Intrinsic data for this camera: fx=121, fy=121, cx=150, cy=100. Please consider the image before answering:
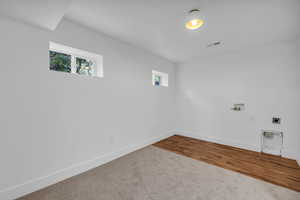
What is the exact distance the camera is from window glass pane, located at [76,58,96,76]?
2.22 metres

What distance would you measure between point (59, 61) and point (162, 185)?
253 cm

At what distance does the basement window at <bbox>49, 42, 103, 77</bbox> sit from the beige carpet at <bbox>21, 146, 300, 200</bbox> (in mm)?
1757

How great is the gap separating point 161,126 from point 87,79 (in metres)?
2.44

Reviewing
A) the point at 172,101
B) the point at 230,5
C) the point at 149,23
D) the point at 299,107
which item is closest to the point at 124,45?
the point at 149,23

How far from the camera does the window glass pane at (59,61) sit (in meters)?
1.95

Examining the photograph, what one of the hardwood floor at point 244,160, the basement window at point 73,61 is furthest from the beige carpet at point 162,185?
the basement window at point 73,61

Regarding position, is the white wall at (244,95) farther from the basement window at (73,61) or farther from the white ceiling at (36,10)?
the white ceiling at (36,10)

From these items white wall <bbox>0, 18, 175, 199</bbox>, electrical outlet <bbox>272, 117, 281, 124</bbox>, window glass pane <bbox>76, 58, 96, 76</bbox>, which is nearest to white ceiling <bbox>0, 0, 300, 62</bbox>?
white wall <bbox>0, 18, 175, 199</bbox>

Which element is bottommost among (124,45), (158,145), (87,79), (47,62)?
(158,145)

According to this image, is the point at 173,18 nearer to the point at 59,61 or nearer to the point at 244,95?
the point at 59,61

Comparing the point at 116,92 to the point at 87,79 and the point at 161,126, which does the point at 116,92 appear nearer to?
the point at 87,79

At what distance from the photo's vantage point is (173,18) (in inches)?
71.6

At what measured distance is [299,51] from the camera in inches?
94.0

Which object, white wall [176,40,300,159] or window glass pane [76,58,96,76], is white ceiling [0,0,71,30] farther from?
white wall [176,40,300,159]
